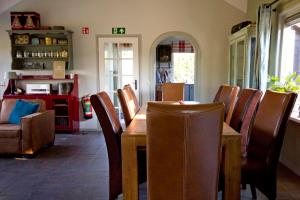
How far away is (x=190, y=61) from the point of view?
8.79 m

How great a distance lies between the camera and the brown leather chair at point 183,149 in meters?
1.33

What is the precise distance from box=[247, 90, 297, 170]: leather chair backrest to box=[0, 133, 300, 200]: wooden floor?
0.65m

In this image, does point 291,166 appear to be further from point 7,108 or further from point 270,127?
point 7,108

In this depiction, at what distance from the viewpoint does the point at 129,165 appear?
1920 millimetres

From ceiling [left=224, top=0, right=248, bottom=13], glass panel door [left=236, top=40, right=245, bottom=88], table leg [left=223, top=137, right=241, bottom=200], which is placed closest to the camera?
table leg [left=223, top=137, right=241, bottom=200]

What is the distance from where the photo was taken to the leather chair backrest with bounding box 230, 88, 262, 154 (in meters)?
2.42

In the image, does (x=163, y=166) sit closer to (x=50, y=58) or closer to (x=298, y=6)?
(x=298, y=6)

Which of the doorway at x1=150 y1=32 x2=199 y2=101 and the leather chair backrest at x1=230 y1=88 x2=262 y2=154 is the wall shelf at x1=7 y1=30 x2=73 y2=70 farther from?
the leather chair backrest at x1=230 y1=88 x2=262 y2=154

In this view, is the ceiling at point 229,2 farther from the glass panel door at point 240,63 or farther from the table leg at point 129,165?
the table leg at point 129,165

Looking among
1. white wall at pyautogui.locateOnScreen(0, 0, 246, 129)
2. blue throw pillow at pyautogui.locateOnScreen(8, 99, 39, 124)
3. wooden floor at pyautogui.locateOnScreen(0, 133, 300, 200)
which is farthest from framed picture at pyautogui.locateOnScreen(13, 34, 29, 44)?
wooden floor at pyautogui.locateOnScreen(0, 133, 300, 200)

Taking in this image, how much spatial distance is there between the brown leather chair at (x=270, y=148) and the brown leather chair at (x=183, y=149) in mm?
745

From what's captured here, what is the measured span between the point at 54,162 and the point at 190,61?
629 centimetres

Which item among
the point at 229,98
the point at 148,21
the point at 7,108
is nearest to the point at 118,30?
the point at 148,21

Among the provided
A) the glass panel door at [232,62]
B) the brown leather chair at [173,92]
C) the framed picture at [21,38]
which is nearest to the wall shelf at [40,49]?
the framed picture at [21,38]
